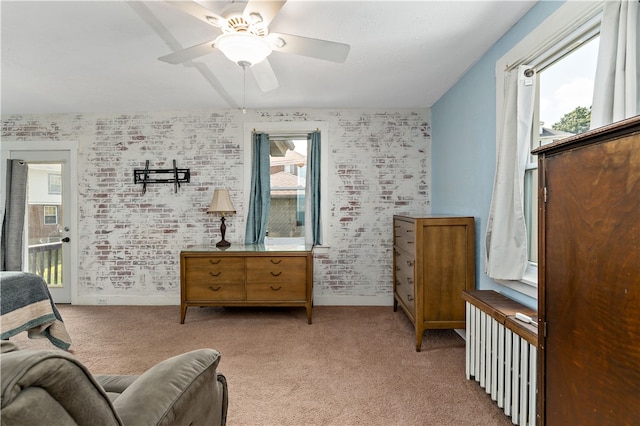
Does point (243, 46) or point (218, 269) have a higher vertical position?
point (243, 46)

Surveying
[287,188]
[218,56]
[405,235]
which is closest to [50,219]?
[287,188]

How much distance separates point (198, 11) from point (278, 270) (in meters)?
2.46

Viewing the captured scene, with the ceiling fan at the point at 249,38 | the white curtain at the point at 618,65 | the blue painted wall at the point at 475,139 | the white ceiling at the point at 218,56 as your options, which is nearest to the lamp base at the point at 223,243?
the white ceiling at the point at 218,56

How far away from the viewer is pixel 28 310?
255 cm

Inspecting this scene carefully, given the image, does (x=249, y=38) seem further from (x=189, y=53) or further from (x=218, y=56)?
(x=218, y=56)

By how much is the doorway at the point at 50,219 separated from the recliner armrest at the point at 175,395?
160 inches

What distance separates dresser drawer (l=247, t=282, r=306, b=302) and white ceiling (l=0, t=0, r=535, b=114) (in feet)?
6.81

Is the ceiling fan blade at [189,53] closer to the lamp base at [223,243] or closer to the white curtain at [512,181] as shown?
the white curtain at [512,181]

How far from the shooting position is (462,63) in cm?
282

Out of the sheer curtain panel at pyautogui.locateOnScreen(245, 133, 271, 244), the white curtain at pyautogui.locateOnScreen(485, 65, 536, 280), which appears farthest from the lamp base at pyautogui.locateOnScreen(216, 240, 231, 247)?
the white curtain at pyautogui.locateOnScreen(485, 65, 536, 280)

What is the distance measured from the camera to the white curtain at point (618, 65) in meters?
1.29

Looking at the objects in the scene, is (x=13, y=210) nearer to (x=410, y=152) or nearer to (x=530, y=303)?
(x=410, y=152)

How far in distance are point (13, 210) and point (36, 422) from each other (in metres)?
4.94

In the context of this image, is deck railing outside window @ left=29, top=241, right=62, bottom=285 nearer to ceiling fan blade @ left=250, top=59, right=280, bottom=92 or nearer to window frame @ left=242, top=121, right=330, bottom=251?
window frame @ left=242, top=121, right=330, bottom=251
